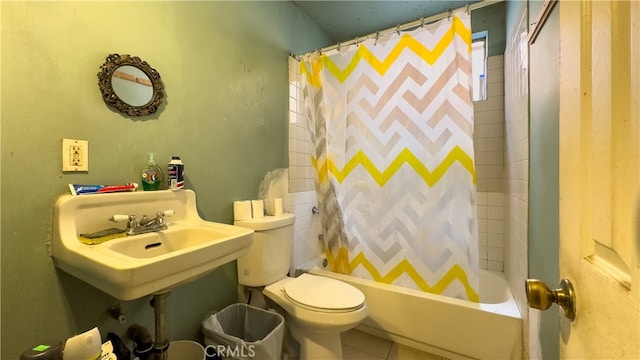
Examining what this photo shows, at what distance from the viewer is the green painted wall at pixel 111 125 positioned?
2.76 feet

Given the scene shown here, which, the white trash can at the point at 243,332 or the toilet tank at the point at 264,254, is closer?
the white trash can at the point at 243,332

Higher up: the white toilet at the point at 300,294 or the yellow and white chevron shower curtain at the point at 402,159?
the yellow and white chevron shower curtain at the point at 402,159

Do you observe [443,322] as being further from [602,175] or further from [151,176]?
[151,176]

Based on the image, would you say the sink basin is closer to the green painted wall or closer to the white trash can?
the green painted wall

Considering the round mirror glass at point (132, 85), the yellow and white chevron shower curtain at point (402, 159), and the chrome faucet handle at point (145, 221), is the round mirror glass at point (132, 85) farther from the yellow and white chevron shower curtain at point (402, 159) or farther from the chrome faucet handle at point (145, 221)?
the yellow and white chevron shower curtain at point (402, 159)

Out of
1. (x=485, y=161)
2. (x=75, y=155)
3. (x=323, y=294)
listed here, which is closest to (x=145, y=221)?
(x=75, y=155)

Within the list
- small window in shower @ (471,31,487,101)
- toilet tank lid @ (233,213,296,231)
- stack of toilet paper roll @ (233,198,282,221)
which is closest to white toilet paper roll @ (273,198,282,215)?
stack of toilet paper roll @ (233,198,282,221)

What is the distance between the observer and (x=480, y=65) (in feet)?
6.93

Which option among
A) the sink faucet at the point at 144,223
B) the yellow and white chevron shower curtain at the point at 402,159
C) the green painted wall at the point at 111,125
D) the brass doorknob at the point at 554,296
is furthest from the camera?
the yellow and white chevron shower curtain at the point at 402,159

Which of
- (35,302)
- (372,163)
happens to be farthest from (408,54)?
(35,302)

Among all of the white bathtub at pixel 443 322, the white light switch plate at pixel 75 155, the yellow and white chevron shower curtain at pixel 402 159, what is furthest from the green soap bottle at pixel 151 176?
the white bathtub at pixel 443 322

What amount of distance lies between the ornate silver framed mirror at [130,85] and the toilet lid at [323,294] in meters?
1.14

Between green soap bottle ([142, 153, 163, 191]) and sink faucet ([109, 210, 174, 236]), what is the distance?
12 centimetres

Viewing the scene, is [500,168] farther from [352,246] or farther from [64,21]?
[64,21]
